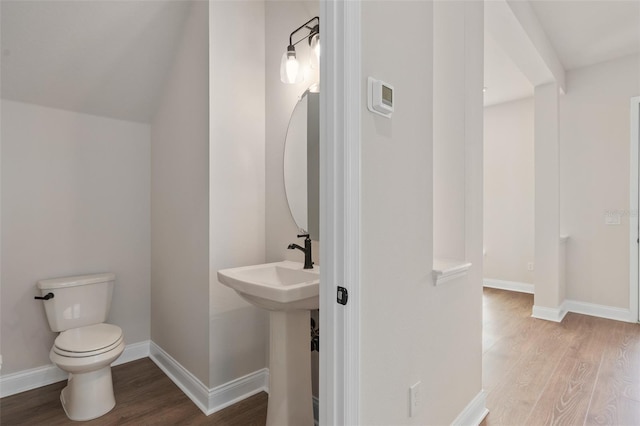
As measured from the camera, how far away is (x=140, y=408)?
1.97m

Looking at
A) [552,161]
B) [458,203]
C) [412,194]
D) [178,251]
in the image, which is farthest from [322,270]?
[552,161]

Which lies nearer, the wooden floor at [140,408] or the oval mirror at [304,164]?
the wooden floor at [140,408]

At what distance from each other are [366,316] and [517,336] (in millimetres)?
2664

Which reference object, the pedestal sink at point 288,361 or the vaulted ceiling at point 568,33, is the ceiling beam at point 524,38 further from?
the pedestal sink at point 288,361

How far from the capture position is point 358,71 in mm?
1033

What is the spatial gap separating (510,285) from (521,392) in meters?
3.00

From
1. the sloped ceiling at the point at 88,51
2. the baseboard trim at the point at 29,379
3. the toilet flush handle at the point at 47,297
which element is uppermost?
the sloped ceiling at the point at 88,51

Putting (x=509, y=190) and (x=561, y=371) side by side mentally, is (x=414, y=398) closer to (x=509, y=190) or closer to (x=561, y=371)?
(x=561, y=371)

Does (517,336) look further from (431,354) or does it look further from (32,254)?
(32,254)

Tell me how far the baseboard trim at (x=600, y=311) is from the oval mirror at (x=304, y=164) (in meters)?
3.50

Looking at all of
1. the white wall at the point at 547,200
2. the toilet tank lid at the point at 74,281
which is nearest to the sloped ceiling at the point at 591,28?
the white wall at the point at 547,200

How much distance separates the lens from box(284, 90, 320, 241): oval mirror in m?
1.96

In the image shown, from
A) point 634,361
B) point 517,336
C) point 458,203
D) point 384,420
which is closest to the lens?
point 384,420

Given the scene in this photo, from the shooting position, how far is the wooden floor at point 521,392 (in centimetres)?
186
